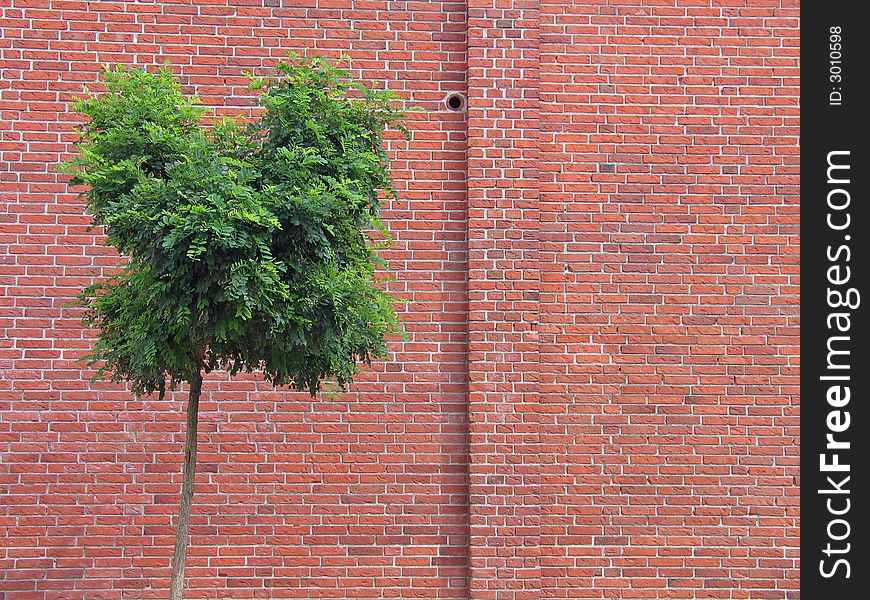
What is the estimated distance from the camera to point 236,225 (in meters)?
4.05

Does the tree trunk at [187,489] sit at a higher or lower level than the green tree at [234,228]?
lower

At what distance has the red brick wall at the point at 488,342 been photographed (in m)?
6.04

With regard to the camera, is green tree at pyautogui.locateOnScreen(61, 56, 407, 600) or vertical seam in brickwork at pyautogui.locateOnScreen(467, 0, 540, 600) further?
vertical seam in brickwork at pyautogui.locateOnScreen(467, 0, 540, 600)

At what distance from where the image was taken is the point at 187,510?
4.67 meters

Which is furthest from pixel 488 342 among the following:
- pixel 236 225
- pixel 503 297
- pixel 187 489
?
pixel 236 225

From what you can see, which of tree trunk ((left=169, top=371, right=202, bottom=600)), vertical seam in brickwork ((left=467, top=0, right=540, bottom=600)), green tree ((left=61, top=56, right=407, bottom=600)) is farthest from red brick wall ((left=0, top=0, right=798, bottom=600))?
green tree ((left=61, top=56, right=407, bottom=600))

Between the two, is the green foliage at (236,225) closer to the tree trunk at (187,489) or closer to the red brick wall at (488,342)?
the tree trunk at (187,489)

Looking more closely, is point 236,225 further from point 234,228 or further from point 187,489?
point 187,489

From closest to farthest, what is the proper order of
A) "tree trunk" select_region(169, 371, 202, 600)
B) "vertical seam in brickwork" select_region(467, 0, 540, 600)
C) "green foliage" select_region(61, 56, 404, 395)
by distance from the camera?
"green foliage" select_region(61, 56, 404, 395), "tree trunk" select_region(169, 371, 202, 600), "vertical seam in brickwork" select_region(467, 0, 540, 600)

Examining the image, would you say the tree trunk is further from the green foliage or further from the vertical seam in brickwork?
the vertical seam in brickwork

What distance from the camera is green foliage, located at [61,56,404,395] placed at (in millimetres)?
4086

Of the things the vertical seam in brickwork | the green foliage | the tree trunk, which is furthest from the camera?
the vertical seam in brickwork

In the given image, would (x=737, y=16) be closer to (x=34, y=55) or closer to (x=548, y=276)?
(x=548, y=276)

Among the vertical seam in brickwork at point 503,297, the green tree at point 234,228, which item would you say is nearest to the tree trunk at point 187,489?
the green tree at point 234,228
